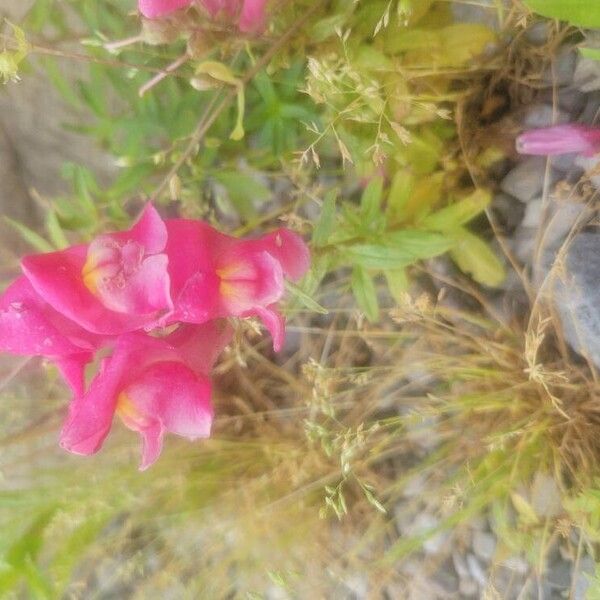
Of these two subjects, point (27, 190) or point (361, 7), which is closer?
point (361, 7)

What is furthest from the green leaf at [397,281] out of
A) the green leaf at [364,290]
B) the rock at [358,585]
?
the rock at [358,585]

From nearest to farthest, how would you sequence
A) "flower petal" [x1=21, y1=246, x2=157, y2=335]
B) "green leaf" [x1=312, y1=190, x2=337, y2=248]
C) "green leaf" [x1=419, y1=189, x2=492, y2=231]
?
1. "flower petal" [x1=21, y1=246, x2=157, y2=335]
2. "green leaf" [x1=312, y1=190, x2=337, y2=248]
3. "green leaf" [x1=419, y1=189, x2=492, y2=231]

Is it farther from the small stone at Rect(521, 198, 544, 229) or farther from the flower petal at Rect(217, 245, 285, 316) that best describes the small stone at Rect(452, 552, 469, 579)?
the flower petal at Rect(217, 245, 285, 316)

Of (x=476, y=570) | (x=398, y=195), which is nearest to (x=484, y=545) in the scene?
(x=476, y=570)

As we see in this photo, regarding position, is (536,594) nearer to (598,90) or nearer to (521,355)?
(521,355)

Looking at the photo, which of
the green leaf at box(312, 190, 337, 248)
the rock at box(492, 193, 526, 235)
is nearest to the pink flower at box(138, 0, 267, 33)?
the green leaf at box(312, 190, 337, 248)

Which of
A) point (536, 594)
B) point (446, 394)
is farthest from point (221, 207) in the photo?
point (536, 594)
